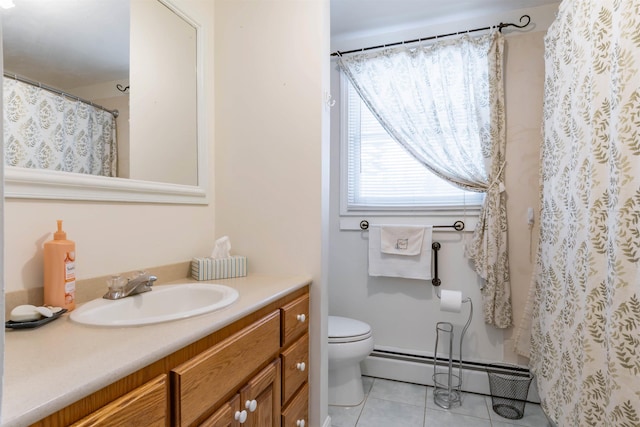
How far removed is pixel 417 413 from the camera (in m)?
1.83

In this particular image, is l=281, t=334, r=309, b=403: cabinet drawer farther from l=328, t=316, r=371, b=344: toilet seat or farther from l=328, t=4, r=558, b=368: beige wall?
l=328, t=4, r=558, b=368: beige wall

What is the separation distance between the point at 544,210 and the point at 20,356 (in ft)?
7.08

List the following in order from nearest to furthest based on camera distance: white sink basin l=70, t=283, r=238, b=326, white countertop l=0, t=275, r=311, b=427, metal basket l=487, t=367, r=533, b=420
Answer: white countertop l=0, t=275, r=311, b=427 < white sink basin l=70, t=283, r=238, b=326 < metal basket l=487, t=367, r=533, b=420

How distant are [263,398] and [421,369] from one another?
4.81 ft

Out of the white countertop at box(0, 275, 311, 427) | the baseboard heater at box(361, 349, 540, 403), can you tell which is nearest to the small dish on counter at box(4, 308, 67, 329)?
the white countertop at box(0, 275, 311, 427)

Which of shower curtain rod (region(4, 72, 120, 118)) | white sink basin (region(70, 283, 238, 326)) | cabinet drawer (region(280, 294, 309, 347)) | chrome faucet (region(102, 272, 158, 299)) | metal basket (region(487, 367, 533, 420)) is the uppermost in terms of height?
shower curtain rod (region(4, 72, 120, 118))

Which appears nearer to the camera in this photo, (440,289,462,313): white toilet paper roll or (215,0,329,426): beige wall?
(215,0,329,426): beige wall

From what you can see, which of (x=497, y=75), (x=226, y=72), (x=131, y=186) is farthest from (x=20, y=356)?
(x=497, y=75)

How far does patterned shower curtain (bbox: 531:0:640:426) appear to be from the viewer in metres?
1.02

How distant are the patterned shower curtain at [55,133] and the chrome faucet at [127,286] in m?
0.37

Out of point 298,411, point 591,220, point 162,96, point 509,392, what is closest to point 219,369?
point 298,411

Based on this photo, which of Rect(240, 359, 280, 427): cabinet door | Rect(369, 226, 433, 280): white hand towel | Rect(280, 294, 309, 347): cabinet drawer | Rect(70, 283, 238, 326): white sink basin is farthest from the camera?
Rect(369, 226, 433, 280): white hand towel

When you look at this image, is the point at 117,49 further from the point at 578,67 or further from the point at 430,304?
the point at 430,304

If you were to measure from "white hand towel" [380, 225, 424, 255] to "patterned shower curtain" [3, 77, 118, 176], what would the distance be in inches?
63.3
